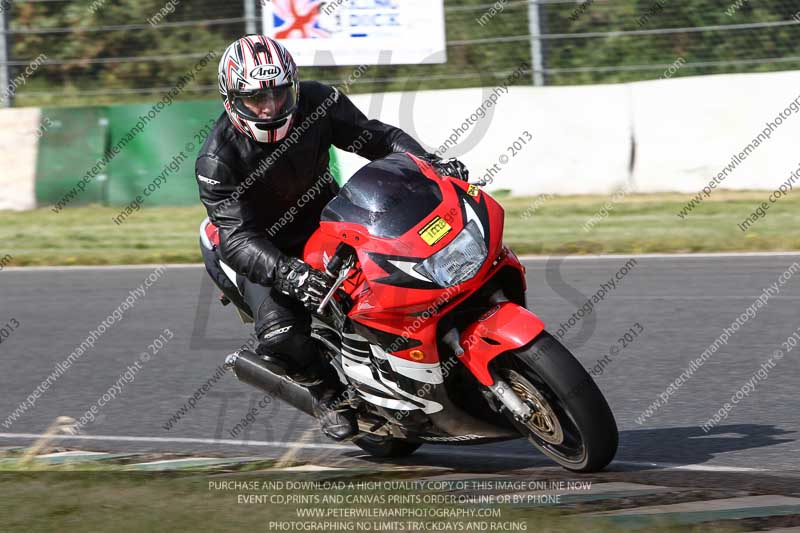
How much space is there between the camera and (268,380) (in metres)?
5.80

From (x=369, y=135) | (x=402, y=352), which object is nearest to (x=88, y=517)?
(x=402, y=352)

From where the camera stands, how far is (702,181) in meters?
13.2

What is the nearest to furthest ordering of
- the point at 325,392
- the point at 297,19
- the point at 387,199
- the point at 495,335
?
the point at 495,335 < the point at 387,199 < the point at 325,392 < the point at 297,19

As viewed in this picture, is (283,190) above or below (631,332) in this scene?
above

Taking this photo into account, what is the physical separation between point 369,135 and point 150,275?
554 cm

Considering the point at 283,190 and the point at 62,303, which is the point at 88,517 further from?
the point at 62,303

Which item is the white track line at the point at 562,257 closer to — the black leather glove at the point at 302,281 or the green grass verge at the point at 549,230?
the green grass verge at the point at 549,230

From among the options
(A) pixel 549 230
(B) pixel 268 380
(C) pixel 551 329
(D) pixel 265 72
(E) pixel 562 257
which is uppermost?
(D) pixel 265 72

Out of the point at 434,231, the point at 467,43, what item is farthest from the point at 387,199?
the point at 467,43

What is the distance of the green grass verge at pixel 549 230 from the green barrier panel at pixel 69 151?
29 centimetres

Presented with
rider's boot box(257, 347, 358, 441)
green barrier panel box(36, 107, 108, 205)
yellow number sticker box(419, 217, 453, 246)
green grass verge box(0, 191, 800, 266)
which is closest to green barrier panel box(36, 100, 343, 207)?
green barrier panel box(36, 107, 108, 205)

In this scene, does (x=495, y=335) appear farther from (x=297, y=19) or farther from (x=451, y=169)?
(x=297, y=19)

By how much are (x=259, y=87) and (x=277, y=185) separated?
0.58m

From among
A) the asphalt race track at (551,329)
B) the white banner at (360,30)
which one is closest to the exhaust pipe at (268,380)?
the asphalt race track at (551,329)
